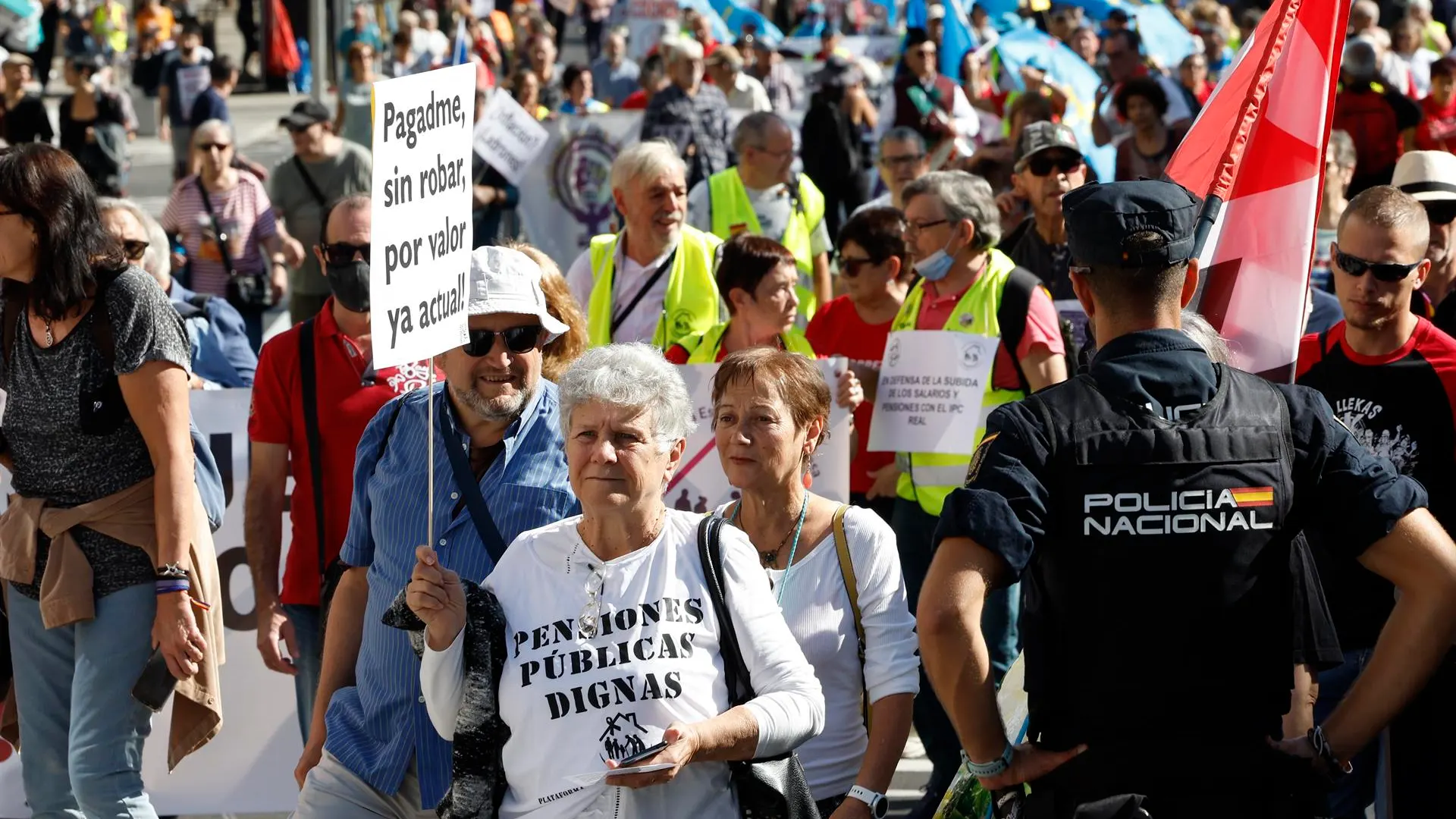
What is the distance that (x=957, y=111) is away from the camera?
13852 millimetres

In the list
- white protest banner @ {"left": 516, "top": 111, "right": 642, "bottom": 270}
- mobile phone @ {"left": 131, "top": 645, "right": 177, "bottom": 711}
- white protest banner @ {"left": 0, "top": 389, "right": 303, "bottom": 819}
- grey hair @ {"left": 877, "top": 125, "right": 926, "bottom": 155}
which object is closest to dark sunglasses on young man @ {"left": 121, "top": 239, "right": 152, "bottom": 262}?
A: white protest banner @ {"left": 0, "top": 389, "right": 303, "bottom": 819}

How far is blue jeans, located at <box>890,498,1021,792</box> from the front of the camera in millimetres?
5836

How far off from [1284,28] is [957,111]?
31.4 feet

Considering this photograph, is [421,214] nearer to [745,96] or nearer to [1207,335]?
[1207,335]

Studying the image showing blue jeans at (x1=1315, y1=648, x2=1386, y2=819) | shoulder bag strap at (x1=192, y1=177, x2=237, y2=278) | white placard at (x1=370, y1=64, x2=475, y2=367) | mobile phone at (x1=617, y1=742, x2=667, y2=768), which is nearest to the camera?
mobile phone at (x1=617, y1=742, x2=667, y2=768)

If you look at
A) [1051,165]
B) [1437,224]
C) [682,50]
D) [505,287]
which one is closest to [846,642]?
[505,287]

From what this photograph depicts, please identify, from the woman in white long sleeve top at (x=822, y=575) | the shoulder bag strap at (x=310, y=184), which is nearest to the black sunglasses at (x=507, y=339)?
the woman in white long sleeve top at (x=822, y=575)

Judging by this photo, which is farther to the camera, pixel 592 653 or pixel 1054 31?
pixel 1054 31

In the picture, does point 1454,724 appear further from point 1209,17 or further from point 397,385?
point 1209,17

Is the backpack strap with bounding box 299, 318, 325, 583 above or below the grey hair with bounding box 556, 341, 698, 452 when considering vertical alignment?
below

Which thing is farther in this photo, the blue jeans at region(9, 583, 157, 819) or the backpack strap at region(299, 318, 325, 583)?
the backpack strap at region(299, 318, 325, 583)

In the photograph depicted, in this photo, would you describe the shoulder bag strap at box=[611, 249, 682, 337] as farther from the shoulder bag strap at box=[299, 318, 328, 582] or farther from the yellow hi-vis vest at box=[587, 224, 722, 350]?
the shoulder bag strap at box=[299, 318, 328, 582]

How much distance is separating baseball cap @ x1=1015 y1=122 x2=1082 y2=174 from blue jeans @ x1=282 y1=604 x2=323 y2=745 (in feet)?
11.2

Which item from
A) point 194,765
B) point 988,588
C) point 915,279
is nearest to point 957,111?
point 915,279
